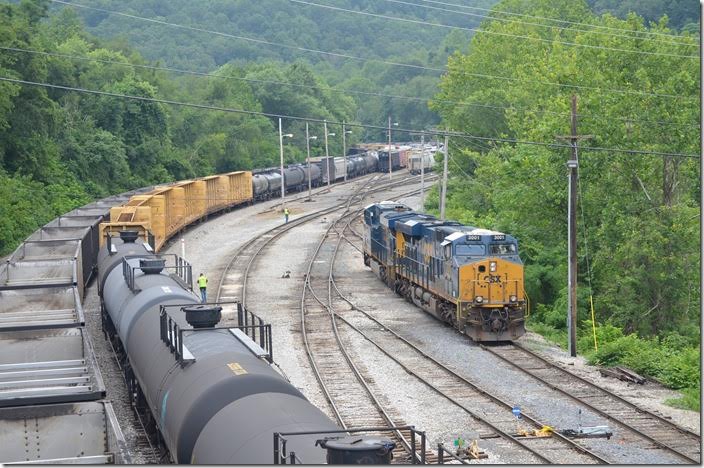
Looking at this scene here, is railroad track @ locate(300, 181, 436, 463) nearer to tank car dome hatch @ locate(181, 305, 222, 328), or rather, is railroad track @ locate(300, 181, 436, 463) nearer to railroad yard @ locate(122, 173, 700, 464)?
railroad yard @ locate(122, 173, 700, 464)

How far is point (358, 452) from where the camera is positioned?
385 inches

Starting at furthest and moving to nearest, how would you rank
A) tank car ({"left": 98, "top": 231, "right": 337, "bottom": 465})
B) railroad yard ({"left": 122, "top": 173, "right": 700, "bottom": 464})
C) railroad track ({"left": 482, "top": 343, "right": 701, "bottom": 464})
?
1. railroad yard ({"left": 122, "top": 173, "right": 700, "bottom": 464})
2. railroad track ({"left": 482, "top": 343, "right": 701, "bottom": 464})
3. tank car ({"left": 98, "top": 231, "right": 337, "bottom": 465})

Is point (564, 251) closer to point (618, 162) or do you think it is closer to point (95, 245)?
point (618, 162)

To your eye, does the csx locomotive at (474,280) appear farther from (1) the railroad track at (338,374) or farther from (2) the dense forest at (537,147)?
(1) the railroad track at (338,374)

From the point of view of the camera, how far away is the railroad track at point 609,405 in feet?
67.4

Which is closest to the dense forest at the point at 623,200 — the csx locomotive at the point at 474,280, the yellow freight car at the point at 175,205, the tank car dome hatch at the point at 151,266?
the csx locomotive at the point at 474,280

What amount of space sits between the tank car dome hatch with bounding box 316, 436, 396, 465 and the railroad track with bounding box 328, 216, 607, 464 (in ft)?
33.6

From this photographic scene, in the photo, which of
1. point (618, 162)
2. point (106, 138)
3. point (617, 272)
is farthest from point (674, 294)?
point (106, 138)

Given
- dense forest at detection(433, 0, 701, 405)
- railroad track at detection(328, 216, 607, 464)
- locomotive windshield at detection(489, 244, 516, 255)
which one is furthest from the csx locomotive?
dense forest at detection(433, 0, 701, 405)

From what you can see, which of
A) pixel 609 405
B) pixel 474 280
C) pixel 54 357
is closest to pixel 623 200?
pixel 474 280

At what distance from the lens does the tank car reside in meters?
12.0

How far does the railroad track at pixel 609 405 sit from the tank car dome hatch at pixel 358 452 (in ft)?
37.1

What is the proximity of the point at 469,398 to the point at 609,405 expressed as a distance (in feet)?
10.7

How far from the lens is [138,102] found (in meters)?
84.1
